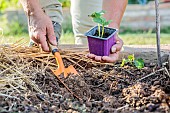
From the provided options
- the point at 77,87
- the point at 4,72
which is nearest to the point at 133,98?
the point at 77,87

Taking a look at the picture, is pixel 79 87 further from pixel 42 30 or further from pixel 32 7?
pixel 32 7

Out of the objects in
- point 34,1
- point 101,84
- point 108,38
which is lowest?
point 101,84

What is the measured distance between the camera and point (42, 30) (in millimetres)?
2277

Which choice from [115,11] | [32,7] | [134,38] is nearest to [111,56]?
[115,11]

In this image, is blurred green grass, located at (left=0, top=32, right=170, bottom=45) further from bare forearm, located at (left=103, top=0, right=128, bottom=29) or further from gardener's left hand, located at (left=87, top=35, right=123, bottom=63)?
gardener's left hand, located at (left=87, top=35, right=123, bottom=63)

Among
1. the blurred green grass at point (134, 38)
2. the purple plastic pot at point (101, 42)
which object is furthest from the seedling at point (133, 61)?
the blurred green grass at point (134, 38)

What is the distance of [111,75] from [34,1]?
1.73 feet

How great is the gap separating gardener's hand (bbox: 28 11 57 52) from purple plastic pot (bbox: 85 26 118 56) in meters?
0.21

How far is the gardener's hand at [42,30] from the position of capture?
7.45 feet

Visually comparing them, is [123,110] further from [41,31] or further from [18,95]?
[41,31]

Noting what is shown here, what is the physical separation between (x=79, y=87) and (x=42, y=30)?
403 mm

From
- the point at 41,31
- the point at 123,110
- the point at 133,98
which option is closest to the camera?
the point at 123,110

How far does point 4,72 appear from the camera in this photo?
2.14m

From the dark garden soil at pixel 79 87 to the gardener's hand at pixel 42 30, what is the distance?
0.36 feet
